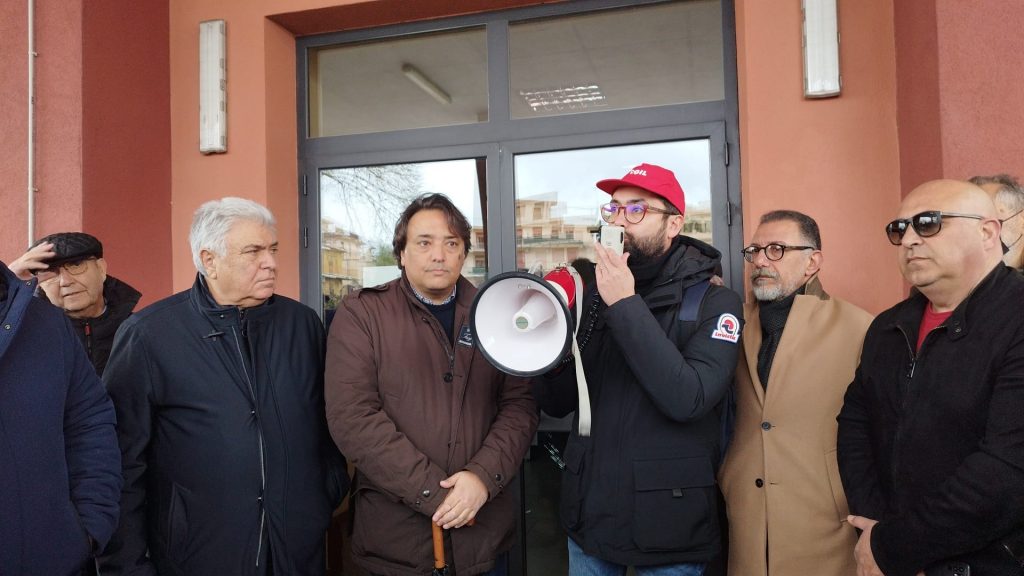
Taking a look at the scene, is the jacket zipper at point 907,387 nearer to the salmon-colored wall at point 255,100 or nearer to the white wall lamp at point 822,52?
the white wall lamp at point 822,52

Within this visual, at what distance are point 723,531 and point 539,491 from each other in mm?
1076

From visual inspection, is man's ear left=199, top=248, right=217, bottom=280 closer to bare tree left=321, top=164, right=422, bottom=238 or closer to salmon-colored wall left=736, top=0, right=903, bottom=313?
bare tree left=321, top=164, right=422, bottom=238

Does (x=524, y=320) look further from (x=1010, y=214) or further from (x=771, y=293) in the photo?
(x=1010, y=214)

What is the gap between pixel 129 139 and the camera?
149 inches

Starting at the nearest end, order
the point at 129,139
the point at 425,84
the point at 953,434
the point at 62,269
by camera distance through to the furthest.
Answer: the point at 953,434, the point at 62,269, the point at 129,139, the point at 425,84

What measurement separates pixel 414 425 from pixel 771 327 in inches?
46.7

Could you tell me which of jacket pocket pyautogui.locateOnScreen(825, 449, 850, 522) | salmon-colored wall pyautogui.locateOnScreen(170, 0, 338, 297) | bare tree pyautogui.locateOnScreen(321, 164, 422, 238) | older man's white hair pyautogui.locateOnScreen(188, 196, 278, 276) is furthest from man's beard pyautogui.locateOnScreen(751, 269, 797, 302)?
salmon-colored wall pyautogui.locateOnScreen(170, 0, 338, 297)

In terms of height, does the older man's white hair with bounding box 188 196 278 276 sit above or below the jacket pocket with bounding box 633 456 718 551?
above

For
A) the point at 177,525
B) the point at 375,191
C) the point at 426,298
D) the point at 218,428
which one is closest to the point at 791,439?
the point at 426,298

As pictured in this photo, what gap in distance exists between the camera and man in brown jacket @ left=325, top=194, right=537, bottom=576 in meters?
2.06

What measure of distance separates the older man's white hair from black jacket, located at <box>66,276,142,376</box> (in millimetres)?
917

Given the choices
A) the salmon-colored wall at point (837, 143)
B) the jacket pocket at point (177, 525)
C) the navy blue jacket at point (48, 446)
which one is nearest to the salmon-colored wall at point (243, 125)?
the jacket pocket at point (177, 525)

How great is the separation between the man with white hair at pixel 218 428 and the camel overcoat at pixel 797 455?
1.33 metres

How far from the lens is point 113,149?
371 centimetres
